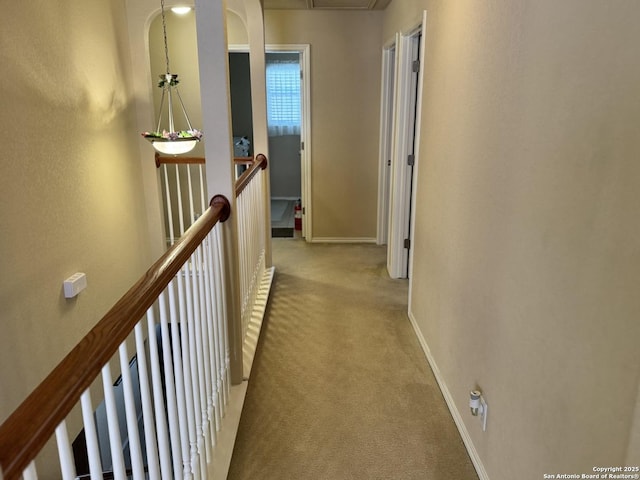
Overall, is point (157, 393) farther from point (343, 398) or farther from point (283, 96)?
point (283, 96)

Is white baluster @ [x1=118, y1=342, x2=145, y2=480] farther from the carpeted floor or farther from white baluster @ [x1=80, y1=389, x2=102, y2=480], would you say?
the carpeted floor

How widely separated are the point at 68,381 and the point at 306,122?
13.7ft

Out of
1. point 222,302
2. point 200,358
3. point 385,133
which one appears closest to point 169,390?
point 200,358

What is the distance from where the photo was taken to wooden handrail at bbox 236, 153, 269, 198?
2627 millimetres

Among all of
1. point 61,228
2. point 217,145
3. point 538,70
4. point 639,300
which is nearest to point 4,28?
point 61,228

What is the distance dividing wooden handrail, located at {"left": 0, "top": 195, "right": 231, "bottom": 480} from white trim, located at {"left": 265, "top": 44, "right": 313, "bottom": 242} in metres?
3.59

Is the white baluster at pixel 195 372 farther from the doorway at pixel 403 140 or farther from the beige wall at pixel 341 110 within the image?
the beige wall at pixel 341 110

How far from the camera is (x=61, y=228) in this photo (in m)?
2.71

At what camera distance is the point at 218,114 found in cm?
207

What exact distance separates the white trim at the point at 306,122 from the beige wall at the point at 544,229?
7.87ft

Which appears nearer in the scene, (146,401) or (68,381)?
(68,381)

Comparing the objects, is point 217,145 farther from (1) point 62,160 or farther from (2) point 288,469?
(2) point 288,469

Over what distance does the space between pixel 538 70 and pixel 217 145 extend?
1324 mm

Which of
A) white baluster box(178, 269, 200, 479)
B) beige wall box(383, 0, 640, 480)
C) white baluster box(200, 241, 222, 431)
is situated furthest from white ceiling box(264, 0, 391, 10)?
white baluster box(178, 269, 200, 479)
